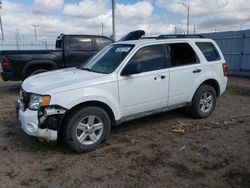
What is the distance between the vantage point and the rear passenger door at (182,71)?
16.9 ft

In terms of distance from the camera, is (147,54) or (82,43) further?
(82,43)

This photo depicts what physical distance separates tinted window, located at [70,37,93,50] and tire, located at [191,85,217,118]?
513 cm

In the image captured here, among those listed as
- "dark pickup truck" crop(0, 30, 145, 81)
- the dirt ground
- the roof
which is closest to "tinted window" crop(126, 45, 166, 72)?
the roof

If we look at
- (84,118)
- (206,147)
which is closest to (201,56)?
(206,147)

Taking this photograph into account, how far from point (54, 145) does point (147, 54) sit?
2.36 m

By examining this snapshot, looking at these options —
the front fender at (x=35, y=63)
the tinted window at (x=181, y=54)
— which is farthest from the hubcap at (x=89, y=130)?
the front fender at (x=35, y=63)

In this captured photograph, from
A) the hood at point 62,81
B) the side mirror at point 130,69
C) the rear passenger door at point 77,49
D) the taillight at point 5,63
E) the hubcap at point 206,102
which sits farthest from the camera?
the rear passenger door at point 77,49

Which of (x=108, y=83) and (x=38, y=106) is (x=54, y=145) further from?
(x=108, y=83)

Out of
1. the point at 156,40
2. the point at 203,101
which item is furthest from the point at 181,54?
the point at 203,101

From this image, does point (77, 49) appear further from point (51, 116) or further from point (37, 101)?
point (51, 116)

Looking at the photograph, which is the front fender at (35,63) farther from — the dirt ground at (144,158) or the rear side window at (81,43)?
the dirt ground at (144,158)

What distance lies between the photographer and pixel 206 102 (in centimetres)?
589

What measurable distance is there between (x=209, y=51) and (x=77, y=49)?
5.06 meters

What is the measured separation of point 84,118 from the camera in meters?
4.12
